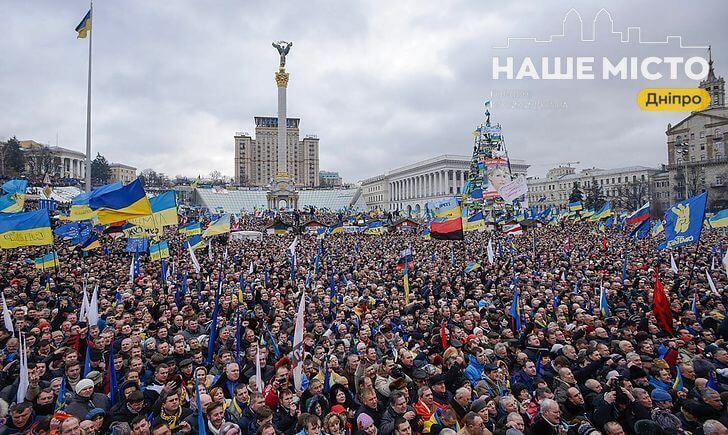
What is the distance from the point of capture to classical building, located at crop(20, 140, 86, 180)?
6581 centimetres

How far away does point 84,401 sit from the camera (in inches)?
173

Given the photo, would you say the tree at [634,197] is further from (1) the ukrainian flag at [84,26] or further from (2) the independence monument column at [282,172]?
(1) the ukrainian flag at [84,26]

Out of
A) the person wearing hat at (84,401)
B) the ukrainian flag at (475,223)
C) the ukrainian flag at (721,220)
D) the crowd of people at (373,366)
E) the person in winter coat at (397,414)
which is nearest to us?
the person in winter coat at (397,414)

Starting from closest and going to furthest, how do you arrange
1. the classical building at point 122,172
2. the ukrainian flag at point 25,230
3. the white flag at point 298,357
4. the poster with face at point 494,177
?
the white flag at point 298,357 → the ukrainian flag at point 25,230 → the poster with face at point 494,177 → the classical building at point 122,172

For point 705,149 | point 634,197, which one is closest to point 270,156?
point 634,197

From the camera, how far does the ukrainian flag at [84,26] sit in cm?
1966

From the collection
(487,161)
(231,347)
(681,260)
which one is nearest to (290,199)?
(487,161)

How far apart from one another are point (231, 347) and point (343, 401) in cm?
292

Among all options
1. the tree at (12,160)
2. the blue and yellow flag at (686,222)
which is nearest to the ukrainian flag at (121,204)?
the blue and yellow flag at (686,222)

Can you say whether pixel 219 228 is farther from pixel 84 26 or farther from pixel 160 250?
pixel 84 26

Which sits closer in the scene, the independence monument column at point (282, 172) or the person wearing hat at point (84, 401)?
the person wearing hat at point (84, 401)

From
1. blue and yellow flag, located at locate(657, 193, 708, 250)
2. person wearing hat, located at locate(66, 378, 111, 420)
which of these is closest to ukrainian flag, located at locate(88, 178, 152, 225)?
person wearing hat, located at locate(66, 378, 111, 420)

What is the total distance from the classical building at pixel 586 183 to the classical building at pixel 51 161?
8053 centimetres

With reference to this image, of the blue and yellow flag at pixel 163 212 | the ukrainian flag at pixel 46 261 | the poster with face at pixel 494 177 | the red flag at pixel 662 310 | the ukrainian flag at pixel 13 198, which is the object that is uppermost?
the poster with face at pixel 494 177
